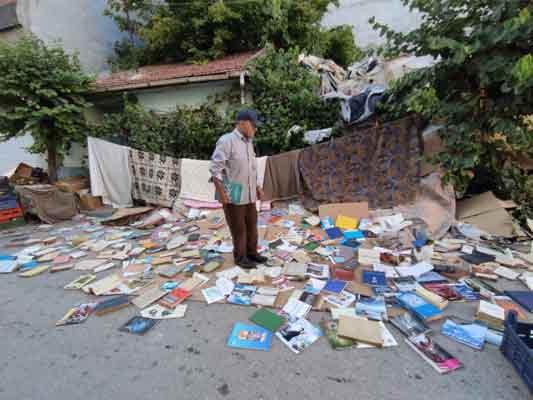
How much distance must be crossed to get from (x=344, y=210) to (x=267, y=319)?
91.1 inches

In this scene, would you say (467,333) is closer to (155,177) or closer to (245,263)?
(245,263)

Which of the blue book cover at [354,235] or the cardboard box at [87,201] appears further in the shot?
the cardboard box at [87,201]

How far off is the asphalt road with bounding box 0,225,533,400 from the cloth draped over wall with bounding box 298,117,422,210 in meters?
2.01

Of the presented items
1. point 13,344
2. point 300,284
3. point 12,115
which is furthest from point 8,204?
point 300,284

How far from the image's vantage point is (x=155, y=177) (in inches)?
190

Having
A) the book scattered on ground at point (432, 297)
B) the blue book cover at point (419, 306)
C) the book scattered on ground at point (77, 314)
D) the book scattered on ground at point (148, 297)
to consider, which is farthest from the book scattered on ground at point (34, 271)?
the book scattered on ground at point (432, 297)

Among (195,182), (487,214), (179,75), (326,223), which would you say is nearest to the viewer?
(487,214)

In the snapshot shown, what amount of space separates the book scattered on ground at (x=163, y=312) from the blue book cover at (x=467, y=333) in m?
1.85

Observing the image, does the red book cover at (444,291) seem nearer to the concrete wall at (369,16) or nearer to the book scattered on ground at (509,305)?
the book scattered on ground at (509,305)

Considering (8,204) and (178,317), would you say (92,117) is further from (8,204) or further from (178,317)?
(178,317)

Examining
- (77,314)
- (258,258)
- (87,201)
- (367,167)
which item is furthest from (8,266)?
(367,167)

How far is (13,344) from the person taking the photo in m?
1.76

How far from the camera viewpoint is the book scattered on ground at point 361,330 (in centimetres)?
161

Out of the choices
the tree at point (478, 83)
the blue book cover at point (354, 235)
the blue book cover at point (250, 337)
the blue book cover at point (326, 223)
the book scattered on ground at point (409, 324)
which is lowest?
the blue book cover at point (250, 337)
